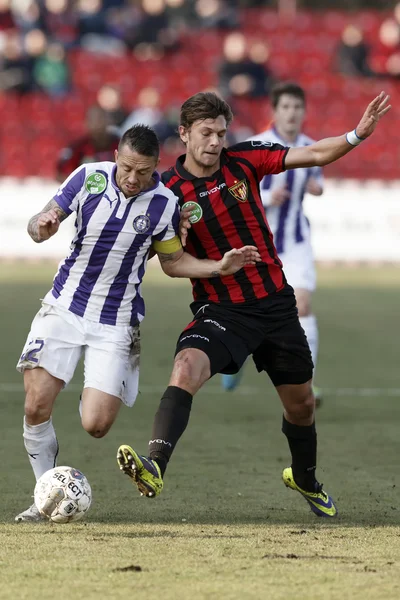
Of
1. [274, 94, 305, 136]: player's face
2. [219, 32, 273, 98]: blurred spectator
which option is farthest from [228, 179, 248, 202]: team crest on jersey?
[219, 32, 273, 98]: blurred spectator

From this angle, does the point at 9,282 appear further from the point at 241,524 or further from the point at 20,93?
the point at 241,524

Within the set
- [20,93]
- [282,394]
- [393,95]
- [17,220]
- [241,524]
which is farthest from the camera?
[393,95]

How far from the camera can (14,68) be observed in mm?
22719

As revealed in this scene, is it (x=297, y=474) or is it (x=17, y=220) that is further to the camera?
(x=17, y=220)

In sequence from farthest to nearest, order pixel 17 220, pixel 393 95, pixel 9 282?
pixel 393 95 → pixel 17 220 → pixel 9 282

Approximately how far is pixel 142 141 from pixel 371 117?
1.10 metres

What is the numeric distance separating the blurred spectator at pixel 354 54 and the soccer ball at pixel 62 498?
20.1 metres

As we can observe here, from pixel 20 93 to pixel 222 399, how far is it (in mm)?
15021

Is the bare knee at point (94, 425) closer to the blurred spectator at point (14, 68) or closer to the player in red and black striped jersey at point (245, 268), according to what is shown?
the player in red and black striped jersey at point (245, 268)

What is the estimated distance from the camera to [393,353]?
38.8 feet

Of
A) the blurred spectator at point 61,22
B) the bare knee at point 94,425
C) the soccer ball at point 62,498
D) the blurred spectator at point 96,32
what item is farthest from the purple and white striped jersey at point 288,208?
the blurred spectator at point 61,22

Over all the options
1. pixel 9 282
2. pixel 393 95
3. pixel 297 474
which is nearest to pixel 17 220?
pixel 9 282

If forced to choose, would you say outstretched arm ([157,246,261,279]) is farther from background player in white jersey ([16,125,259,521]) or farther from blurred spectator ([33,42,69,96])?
blurred spectator ([33,42,69,96])

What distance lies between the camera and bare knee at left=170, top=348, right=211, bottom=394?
5.19m
